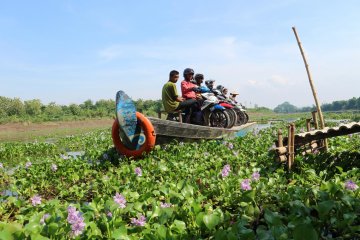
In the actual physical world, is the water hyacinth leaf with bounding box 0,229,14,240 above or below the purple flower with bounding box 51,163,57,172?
above

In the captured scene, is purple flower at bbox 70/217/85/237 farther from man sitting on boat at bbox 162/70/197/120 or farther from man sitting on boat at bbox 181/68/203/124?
man sitting on boat at bbox 181/68/203/124

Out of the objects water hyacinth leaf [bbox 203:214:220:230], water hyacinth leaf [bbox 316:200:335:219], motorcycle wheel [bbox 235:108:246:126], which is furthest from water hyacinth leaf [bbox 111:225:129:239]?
motorcycle wheel [bbox 235:108:246:126]

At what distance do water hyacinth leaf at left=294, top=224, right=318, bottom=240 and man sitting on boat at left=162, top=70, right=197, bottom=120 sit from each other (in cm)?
560

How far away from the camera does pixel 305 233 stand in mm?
1621

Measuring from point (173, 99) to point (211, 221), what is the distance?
537cm

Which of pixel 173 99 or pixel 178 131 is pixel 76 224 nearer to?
pixel 178 131

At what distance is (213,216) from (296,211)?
633 mm

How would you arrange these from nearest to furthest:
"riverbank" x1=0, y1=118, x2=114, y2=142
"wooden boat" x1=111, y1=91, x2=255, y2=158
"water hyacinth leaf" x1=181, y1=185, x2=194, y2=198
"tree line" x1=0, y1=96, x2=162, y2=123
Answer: "water hyacinth leaf" x1=181, y1=185, x2=194, y2=198 → "wooden boat" x1=111, y1=91, x2=255, y2=158 → "riverbank" x1=0, y1=118, x2=114, y2=142 → "tree line" x1=0, y1=96, x2=162, y2=123

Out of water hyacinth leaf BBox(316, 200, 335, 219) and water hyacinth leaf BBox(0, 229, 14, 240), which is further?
water hyacinth leaf BBox(316, 200, 335, 219)

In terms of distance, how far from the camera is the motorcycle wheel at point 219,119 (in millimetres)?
8688

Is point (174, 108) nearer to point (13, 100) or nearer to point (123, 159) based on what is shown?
point (123, 159)

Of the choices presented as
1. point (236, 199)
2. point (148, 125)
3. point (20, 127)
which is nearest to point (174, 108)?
point (148, 125)

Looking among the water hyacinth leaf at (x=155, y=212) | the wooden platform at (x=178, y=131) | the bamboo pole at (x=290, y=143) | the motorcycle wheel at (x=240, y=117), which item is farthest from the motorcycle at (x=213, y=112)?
the water hyacinth leaf at (x=155, y=212)

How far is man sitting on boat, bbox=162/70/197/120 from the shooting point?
706 cm
